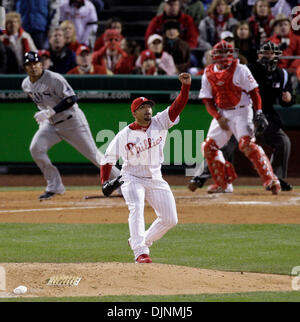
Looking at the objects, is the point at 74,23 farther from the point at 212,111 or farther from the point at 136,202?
the point at 136,202

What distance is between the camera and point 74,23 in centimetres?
1694

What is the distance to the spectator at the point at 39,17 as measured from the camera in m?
16.8

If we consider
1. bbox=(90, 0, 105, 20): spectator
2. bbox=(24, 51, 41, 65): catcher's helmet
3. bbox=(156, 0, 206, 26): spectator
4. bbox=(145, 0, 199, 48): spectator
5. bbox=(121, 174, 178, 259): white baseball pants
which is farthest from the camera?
bbox=(90, 0, 105, 20): spectator

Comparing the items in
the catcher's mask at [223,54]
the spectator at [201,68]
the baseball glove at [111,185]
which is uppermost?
the catcher's mask at [223,54]

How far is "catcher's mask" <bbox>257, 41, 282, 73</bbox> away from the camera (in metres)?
12.9

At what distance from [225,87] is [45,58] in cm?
414

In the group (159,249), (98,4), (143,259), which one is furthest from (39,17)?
(143,259)

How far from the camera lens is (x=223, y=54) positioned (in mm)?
12133

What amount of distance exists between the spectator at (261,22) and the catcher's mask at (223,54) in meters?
3.69

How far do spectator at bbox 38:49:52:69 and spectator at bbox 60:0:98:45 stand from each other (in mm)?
1760

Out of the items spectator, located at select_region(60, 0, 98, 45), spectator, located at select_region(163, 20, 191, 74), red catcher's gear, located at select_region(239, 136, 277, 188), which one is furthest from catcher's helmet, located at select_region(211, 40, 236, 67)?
spectator, located at select_region(60, 0, 98, 45)

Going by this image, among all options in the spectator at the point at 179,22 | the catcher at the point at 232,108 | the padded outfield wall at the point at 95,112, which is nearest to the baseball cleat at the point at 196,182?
the catcher at the point at 232,108

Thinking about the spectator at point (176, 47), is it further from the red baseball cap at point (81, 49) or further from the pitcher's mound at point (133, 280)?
the pitcher's mound at point (133, 280)

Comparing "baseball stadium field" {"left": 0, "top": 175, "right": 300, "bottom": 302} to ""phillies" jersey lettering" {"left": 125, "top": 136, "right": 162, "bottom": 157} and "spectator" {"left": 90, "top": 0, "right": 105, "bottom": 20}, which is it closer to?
""phillies" jersey lettering" {"left": 125, "top": 136, "right": 162, "bottom": 157}
